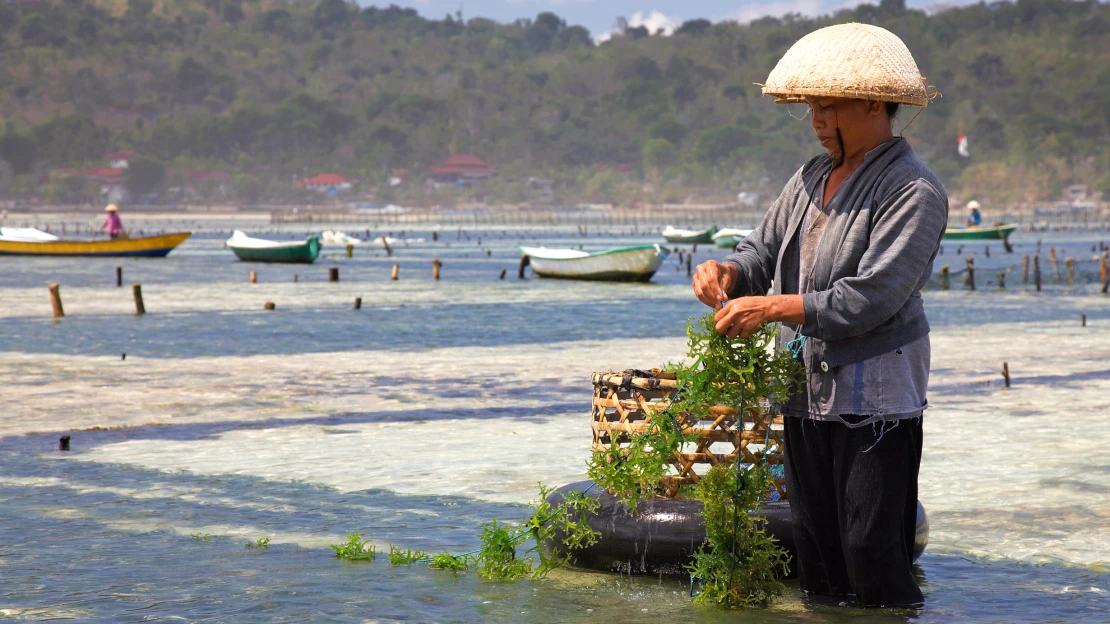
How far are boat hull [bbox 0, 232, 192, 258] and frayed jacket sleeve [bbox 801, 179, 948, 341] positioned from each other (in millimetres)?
54465

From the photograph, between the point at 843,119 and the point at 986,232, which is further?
the point at 986,232

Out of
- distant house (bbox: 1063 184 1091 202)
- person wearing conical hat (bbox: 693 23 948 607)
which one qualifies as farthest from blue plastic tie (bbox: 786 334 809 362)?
distant house (bbox: 1063 184 1091 202)

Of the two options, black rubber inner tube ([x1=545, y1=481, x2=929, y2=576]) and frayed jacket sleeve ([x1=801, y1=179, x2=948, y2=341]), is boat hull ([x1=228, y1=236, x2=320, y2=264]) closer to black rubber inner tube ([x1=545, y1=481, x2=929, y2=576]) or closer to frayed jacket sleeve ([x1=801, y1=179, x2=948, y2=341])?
black rubber inner tube ([x1=545, y1=481, x2=929, y2=576])

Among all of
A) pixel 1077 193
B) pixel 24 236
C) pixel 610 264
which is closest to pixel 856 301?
pixel 610 264

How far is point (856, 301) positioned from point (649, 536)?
2130 millimetres

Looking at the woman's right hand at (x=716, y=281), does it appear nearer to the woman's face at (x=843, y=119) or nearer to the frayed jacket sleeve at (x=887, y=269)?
the frayed jacket sleeve at (x=887, y=269)

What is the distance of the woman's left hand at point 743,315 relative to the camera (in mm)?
4426

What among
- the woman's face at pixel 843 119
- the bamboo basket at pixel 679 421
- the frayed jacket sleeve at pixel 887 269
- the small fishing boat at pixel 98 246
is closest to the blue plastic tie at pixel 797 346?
the frayed jacket sleeve at pixel 887 269

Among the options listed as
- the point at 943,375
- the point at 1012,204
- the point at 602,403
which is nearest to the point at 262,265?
the point at 943,375

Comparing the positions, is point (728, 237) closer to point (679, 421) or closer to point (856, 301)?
point (679, 421)

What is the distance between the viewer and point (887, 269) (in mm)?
4266

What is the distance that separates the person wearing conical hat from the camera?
434 cm

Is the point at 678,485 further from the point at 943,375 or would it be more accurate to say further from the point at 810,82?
the point at 943,375

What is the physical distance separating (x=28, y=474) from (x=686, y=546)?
18.9ft
